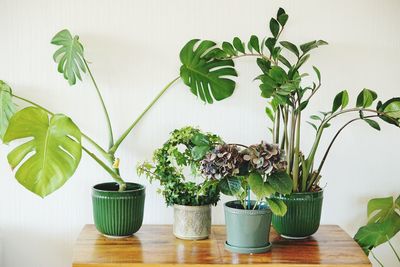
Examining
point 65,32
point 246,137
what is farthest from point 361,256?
point 65,32

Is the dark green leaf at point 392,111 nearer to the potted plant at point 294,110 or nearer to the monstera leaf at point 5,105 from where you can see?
the potted plant at point 294,110

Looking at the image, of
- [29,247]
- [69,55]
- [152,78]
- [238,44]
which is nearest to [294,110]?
[238,44]

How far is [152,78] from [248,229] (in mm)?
809

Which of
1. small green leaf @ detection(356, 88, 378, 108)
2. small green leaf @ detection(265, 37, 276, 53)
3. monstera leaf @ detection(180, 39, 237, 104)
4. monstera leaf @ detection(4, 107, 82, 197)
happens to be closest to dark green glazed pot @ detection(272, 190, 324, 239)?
small green leaf @ detection(356, 88, 378, 108)

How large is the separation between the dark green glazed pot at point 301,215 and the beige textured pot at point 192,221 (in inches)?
11.1

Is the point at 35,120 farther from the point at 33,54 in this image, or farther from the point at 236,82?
the point at 236,82

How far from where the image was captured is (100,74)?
2361 mm

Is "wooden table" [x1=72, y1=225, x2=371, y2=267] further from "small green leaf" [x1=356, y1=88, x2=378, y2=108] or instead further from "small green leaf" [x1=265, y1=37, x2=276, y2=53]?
"small green leaf" [x1=265, y1=37, x2=276, y2=53]

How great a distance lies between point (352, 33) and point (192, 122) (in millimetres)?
804

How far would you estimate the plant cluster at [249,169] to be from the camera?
1.90 meters

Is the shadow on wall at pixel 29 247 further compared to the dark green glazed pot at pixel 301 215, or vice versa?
the shadow on wall at pixel 29 247

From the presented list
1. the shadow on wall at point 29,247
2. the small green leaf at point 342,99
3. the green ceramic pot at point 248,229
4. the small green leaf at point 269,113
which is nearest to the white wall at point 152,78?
the shadow on wall at point 29,247

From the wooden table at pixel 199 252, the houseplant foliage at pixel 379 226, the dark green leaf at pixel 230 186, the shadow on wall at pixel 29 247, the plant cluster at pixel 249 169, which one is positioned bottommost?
the shadow on wall at pixel 29 247

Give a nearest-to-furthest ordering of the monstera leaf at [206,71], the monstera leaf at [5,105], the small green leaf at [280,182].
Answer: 1. the small green leaf at [280,182]
2. the monstera leaf at [5,105]
3. the monstera leaf at [206,71]
